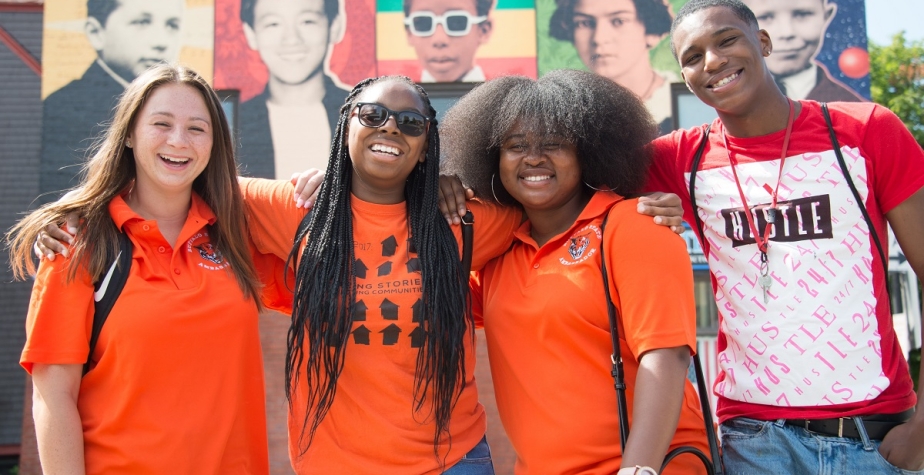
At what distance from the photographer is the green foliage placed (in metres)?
17.6

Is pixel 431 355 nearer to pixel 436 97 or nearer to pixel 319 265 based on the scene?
pixel 319 265

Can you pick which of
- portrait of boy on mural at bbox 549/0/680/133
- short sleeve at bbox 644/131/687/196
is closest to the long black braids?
short sleeve at bbox 644/131/687/196

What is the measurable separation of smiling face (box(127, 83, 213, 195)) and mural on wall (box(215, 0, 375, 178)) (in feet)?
21.5

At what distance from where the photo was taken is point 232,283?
2949mm

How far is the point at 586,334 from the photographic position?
2.76 metres

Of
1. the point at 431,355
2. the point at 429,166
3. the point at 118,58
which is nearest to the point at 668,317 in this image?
the point at 431,355

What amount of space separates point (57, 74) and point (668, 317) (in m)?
9.60

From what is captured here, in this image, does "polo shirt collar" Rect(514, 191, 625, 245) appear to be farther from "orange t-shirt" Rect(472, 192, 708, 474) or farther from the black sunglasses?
the black sunglasses

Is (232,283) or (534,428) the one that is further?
(232,283)

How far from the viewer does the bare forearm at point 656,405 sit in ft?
8.23

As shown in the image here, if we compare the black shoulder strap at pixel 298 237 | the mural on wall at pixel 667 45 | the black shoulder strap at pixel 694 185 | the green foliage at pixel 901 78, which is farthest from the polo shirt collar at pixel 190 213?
the green foliage at pixel 901 78

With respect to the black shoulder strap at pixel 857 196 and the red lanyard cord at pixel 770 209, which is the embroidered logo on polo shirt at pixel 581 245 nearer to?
the red lanyard cord at pixel 770 209

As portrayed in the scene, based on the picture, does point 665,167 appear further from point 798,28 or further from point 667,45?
point 798,28

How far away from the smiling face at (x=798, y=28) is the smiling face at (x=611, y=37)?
57.1 inches
